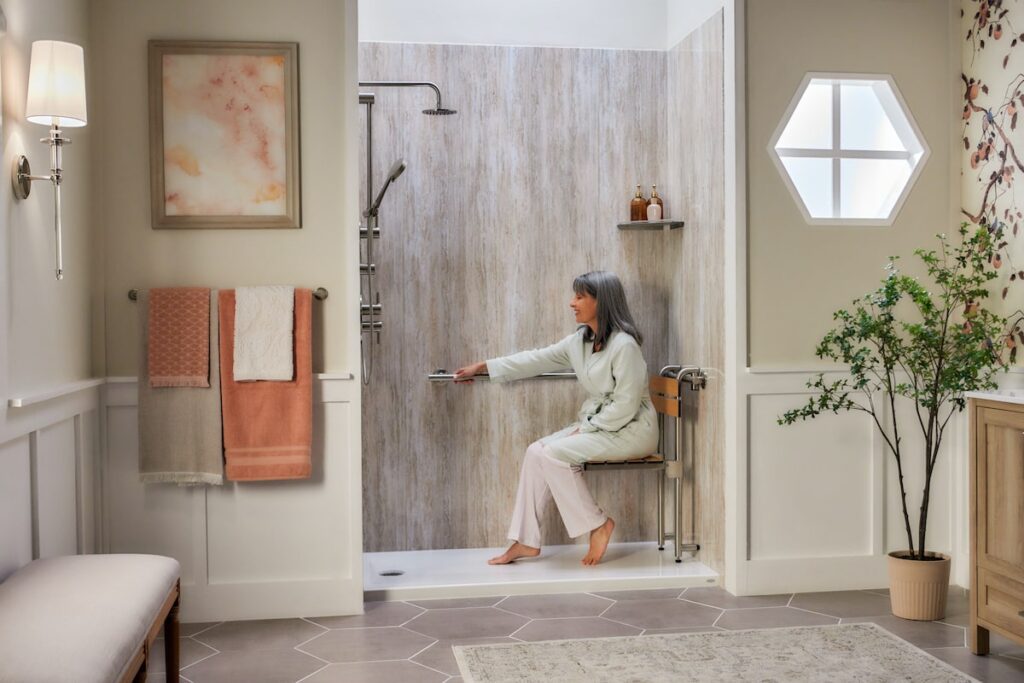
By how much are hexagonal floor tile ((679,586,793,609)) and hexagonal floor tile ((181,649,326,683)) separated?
59.0 inches

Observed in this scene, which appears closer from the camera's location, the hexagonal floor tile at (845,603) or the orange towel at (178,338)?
the orange towel at (178,338)

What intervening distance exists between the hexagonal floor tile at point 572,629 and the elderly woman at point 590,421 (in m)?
0.68

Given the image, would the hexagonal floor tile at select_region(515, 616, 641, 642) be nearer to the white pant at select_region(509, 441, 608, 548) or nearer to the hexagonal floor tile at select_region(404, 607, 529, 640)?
the hexagonal floor tile at select_region(404, 607, 529, 640)

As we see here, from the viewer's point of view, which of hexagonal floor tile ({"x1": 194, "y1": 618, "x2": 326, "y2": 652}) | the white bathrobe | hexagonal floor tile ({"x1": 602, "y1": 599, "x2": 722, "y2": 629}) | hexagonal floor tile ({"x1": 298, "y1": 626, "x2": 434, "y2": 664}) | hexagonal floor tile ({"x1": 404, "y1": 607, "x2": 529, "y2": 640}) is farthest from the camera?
the white bathrobe

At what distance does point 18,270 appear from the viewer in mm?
2840

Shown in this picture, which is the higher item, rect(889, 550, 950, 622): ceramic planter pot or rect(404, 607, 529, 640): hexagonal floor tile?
rect(889, 550, 950, 622): ceramic planter pot

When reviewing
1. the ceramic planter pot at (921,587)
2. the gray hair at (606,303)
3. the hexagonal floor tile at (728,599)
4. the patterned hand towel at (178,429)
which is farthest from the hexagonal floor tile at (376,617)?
the ceramic planter pot at (921,587)

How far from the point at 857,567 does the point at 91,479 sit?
115 inches

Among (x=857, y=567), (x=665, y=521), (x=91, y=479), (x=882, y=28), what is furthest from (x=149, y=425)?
(x=882, y=28)

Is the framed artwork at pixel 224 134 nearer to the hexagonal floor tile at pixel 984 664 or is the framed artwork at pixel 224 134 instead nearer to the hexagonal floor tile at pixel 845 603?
the hexagonal floor tile at pixel 845 603

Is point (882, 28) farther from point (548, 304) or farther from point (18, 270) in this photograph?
point (18, 270)

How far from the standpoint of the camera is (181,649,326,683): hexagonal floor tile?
3.10 m

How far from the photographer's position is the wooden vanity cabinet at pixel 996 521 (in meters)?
3.11

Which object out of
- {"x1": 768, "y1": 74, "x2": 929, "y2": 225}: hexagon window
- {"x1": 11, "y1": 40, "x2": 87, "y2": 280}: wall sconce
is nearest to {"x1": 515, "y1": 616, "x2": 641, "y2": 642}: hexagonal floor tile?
{"x1": 768, "y1": 74, "x2": 929, "y2": 225}: hexagon window
